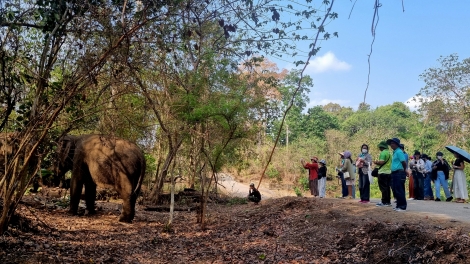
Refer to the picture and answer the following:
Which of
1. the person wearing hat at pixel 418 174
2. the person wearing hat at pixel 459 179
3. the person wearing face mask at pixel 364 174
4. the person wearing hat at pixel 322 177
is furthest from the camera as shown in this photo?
the person wearing hat at pixel 322 177

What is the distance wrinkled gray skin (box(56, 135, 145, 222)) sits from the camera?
9680 mm

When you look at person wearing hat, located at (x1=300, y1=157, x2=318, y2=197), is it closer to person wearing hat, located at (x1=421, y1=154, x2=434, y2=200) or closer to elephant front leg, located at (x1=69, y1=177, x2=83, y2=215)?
person wearing hat, located at (x1=421, y1=154, x2=434, y2=200)

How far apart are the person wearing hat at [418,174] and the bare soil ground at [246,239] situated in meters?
Result: 3.62

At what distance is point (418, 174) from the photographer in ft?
→ 44.2

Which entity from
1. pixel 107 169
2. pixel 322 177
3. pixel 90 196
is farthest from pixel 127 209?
pixel 322 177

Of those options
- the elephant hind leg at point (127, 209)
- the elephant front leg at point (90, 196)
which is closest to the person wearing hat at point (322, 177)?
the elephant hind leg at point (127, 209)

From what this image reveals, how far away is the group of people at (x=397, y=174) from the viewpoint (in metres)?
9.56

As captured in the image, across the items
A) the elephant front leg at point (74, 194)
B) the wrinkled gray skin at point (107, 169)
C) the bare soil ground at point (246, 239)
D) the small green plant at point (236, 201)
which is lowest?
the bare soil ground at point (246, 239)

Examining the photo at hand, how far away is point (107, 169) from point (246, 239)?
11.9ft

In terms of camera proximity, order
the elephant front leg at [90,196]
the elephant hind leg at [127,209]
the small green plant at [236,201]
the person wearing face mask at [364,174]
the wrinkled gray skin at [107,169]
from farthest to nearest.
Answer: the small green plant at [236,201] < the person wearing face mask at [364,174] < the elephant front leg at [90,196] < the wrinkled gray skin at [107,169] < the elephant hind leg at [127,209]

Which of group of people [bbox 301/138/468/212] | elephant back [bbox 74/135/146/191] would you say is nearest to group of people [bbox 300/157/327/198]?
group of people [bbox 301/138/468/212]

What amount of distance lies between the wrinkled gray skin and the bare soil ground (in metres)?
0.53

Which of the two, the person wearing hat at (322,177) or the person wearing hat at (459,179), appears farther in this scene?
the person wearing hat at (322,177)

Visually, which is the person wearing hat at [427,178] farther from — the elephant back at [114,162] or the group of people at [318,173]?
the elephant back at [114,162]
